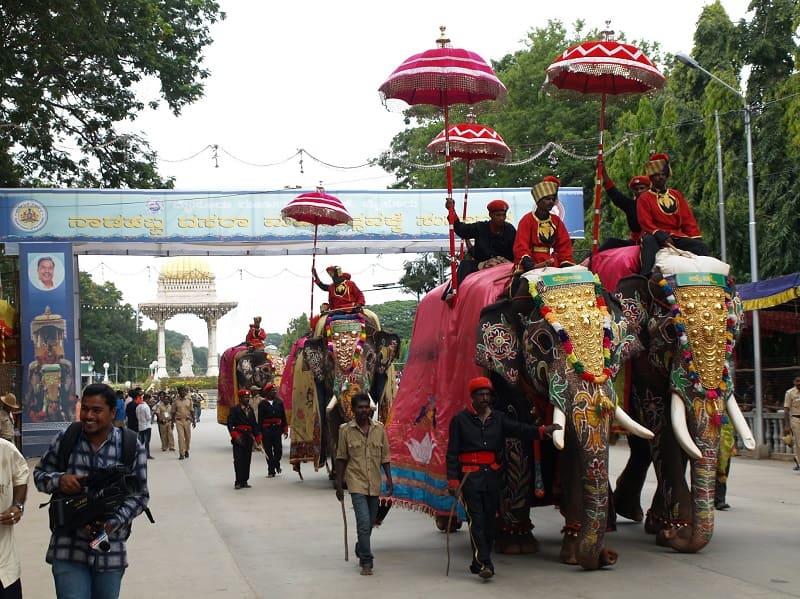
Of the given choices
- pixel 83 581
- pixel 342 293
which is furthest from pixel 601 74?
pixel 83 581

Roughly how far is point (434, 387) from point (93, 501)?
212 inches

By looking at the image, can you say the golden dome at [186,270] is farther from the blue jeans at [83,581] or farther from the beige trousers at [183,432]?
the blue jeans at [83,581]

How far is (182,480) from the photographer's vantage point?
60.8 feet

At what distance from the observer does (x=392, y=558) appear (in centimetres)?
967

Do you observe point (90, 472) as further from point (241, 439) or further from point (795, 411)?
point (795, 411)

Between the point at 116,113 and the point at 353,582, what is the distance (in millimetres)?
21842

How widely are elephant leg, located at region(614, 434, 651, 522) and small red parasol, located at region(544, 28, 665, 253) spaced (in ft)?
6.26

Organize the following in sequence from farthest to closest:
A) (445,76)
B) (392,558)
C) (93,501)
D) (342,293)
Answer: (342,293)
(445,76)
(392,558)
(93,501)

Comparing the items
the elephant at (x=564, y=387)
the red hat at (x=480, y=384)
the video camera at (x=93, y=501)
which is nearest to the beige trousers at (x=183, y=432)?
the elephant at (x=564, y=387)

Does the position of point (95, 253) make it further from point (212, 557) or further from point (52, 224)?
point (212, 557)

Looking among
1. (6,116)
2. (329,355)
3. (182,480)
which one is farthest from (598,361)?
(6,116)

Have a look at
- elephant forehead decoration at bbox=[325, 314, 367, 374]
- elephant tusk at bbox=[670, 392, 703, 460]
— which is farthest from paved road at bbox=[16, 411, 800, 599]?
elephant forehead decoration at bbox=[325, 314, 367, 374]

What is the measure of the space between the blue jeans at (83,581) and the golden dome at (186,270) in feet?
251

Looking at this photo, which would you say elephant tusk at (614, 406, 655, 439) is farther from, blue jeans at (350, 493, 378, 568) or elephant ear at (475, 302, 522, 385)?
blue jeans at (350, 493, 378, 568)
